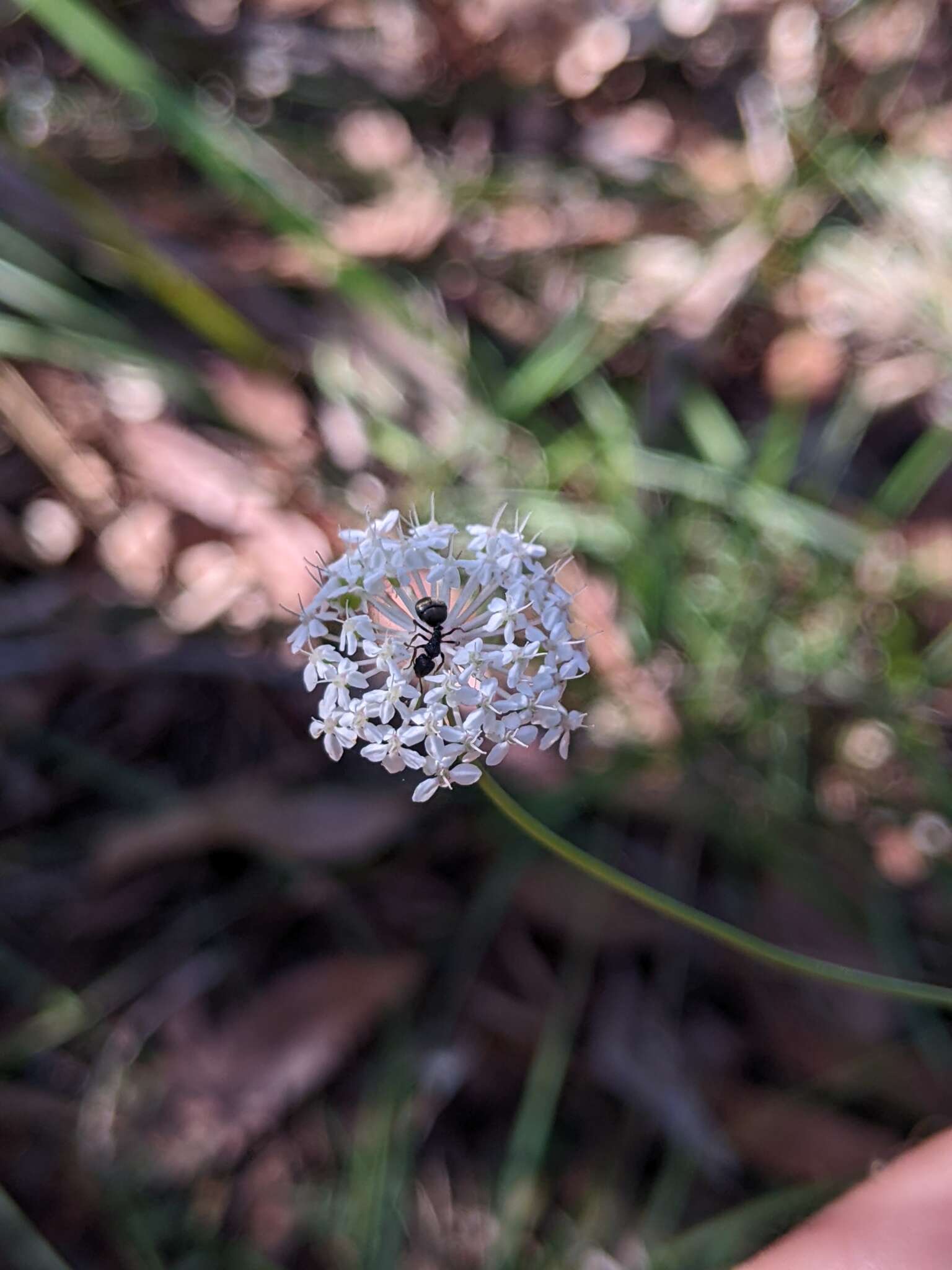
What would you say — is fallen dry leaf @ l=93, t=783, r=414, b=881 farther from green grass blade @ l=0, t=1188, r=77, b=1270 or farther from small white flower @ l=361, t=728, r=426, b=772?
small white flower @ l=361, t=728, r=426, b=772

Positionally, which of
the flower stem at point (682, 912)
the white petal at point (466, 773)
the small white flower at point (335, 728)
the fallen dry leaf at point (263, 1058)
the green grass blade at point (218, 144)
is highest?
the green grass blade at point (218, 144)

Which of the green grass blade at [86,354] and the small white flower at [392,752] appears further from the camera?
the green grass blade at [86,354]

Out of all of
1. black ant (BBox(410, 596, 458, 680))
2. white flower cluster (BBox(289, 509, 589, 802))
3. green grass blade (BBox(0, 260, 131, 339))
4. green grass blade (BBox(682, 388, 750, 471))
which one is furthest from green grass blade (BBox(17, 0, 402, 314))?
black ant (BBox(410, 596, 458, 680))

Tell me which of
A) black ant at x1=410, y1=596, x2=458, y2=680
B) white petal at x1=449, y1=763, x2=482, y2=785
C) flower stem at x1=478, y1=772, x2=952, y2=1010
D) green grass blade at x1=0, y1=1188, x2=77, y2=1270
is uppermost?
black ant at x1=410, y1=596, x2=458, y2=680

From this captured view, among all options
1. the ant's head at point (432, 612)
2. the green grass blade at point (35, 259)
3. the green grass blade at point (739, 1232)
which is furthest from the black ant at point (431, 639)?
the green grass blade at point (35, 259)

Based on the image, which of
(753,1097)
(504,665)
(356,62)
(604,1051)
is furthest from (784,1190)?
(356,62)

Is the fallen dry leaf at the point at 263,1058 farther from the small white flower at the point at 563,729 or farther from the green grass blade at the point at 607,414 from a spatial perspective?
the green grass blade at the point at 607,414

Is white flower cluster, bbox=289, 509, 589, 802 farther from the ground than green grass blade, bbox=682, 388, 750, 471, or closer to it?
farther from the ground

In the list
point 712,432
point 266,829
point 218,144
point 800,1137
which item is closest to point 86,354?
point 218,144
